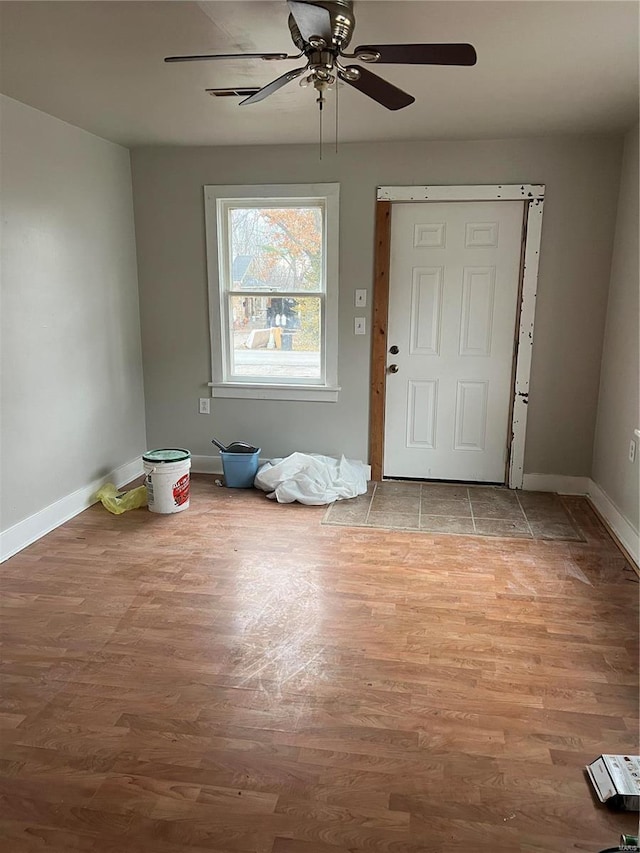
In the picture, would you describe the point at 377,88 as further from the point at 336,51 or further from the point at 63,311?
the point at 63,311

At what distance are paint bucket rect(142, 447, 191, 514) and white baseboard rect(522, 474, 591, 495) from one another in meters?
2.40

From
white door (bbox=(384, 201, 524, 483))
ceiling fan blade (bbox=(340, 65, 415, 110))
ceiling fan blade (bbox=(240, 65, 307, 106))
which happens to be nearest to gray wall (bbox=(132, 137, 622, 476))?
white door (bbox=(384, 201, 524, 483))

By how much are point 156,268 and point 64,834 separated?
147 inches

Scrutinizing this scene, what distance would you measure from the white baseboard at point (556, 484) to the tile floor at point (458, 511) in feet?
0.22

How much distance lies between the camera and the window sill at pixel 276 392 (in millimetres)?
4496

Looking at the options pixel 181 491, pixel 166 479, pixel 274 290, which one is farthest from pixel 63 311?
pixel 274 290

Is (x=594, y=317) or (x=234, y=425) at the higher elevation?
(x=594, y=317)

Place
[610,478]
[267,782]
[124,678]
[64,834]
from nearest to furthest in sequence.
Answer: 1. [64,834]
2. [267,782]
3. [124,678]
4. [610,478]

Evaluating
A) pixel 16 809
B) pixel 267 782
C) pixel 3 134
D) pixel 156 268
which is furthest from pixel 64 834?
pixel 156 268

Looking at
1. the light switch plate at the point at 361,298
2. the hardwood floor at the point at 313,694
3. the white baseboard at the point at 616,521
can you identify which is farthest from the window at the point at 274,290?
the white baseboard at the point at 616,521

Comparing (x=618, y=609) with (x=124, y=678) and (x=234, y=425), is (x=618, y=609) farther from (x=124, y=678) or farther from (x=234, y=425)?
(x=234, y=425)

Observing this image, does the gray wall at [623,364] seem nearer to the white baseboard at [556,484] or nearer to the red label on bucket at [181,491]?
the white baseboard at [556,484]

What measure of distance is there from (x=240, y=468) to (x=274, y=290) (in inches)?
52.1

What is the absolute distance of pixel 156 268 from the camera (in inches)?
179
